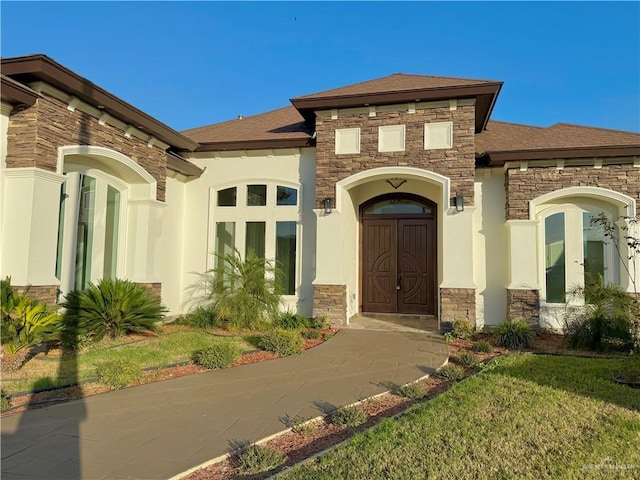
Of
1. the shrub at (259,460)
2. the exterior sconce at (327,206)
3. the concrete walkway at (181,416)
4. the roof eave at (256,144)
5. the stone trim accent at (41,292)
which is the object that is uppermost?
the roof eave at (256,144)

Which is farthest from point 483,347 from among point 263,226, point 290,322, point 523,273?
point 263,226

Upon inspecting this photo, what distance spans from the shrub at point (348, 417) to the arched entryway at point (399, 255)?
693 cm

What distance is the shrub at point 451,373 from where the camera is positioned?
5.38m

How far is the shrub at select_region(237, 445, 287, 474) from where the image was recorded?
9.68ft

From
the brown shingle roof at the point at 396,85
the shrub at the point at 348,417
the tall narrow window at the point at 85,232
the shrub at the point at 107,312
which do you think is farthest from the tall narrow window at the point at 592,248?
the tall narrow window at the point at 85,232

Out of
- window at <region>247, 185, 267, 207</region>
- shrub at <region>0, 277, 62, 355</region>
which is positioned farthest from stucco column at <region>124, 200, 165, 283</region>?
shrub at <region>0, 277, 62, 355</region>

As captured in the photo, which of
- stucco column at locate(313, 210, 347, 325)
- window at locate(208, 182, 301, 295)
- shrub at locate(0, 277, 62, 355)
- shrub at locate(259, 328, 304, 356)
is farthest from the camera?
window at locate(208, 182, 301, 295)

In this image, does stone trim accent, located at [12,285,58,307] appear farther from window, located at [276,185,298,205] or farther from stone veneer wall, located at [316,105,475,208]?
stone veneer wall, located at [316,105,475,208]

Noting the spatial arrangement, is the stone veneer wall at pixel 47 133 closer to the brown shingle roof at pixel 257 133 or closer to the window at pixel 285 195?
the brown shingle roof at pixel 257 133

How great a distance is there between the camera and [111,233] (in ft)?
28.0

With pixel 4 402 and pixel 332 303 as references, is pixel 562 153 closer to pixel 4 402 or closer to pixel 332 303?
pixel 332 303

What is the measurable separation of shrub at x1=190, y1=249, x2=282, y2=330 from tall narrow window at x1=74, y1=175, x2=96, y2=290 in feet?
8.59

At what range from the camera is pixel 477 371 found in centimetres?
577

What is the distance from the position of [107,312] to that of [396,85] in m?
7.65
